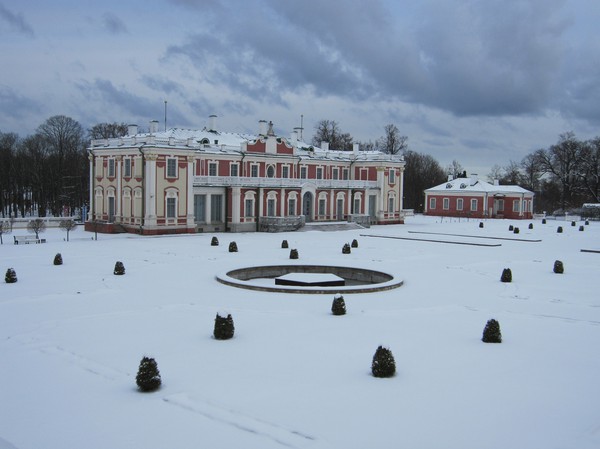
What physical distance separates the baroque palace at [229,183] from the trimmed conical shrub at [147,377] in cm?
3126

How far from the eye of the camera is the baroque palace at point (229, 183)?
45781 mm

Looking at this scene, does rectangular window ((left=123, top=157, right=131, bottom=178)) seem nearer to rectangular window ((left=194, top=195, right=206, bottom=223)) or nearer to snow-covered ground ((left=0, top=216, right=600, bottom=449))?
Answer: rectangular window ((left=194, top=195, right=206, bottom=223))

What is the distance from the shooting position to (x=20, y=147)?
240 ft

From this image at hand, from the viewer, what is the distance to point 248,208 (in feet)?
171

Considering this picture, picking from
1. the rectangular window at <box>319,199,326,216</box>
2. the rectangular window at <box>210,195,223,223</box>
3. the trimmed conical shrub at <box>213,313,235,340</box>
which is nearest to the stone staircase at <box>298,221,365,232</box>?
the rectangular window at <box>319,199,326,216</box>

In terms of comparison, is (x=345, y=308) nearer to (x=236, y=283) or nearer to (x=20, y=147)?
(x=236, y=283)

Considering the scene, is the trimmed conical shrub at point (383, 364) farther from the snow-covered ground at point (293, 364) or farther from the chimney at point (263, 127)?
the chimney at point (263, 127)

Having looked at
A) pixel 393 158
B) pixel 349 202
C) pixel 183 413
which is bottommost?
pixel 183 413

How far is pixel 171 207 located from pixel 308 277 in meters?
24.6

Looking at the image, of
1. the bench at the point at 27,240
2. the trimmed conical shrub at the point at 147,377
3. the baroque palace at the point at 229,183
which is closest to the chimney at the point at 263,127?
the baroque palace at the point at 229,183

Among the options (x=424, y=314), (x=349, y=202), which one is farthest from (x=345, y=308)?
(x=349, y=202)

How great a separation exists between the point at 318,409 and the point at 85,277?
16.2 m

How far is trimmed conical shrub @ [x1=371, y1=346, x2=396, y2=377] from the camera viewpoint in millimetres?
12438

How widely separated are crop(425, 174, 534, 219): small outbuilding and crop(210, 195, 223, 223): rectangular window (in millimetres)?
39814
